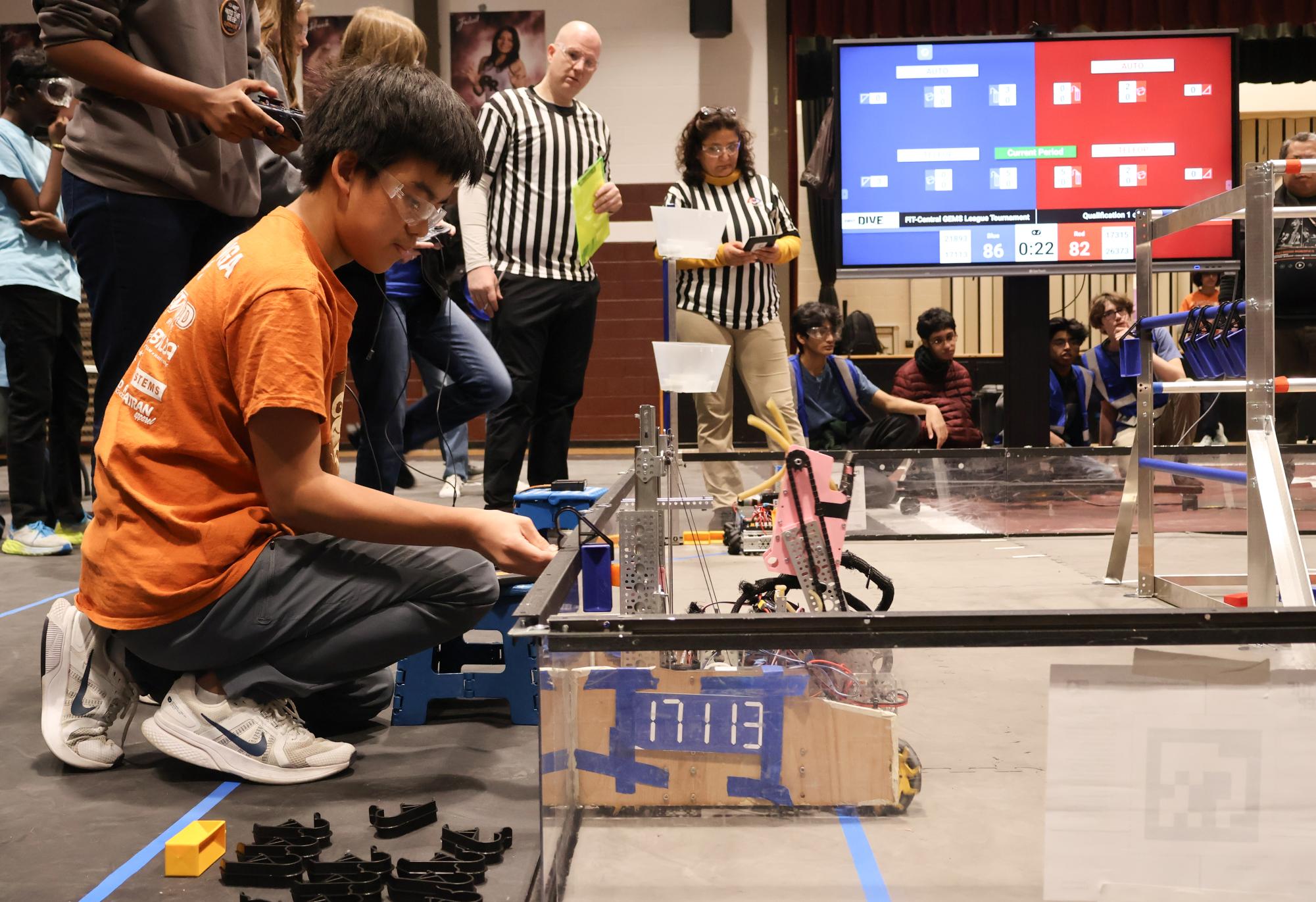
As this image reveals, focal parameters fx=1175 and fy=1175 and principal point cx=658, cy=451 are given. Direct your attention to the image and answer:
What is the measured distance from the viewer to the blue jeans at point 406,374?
2441mm

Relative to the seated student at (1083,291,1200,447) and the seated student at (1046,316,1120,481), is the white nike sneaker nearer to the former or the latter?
the seated student at (1083,291,1200,447)

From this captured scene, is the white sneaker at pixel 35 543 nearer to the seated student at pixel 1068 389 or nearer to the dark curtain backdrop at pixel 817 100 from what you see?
the seated student at pixel 1068 389

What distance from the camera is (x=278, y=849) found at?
1.25m

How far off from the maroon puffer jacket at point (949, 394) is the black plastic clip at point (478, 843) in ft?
12.7

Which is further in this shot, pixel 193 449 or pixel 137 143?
pixel 137 143

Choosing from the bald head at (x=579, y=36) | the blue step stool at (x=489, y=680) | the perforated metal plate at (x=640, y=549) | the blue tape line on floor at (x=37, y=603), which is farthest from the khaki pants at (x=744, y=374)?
the perforated metal plate at (x=640, y=549)

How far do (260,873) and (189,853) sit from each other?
0.09 metres

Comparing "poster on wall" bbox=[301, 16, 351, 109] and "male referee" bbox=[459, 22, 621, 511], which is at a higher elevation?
"poster on wall" bbox=[301, 16, 351, 109]

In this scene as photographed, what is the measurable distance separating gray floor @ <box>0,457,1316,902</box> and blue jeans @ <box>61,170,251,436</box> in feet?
2.02

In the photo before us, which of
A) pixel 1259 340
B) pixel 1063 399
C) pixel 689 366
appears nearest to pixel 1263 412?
pixel 1259 340

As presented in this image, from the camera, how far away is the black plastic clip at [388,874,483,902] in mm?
1138

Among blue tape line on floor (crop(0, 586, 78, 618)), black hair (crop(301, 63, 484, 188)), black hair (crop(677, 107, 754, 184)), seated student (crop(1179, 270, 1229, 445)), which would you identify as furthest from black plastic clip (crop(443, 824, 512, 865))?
seated student (crop(1179, 270, 1229, 445))

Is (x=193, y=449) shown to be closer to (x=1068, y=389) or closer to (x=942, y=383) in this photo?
(x=942, y=383)

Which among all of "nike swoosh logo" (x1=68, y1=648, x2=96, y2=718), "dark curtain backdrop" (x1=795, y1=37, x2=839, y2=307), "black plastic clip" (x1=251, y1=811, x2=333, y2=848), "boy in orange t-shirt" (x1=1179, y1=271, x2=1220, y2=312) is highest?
"dark curtain backdrop" (x1=795, y1=37, x2=839, y2=307)
